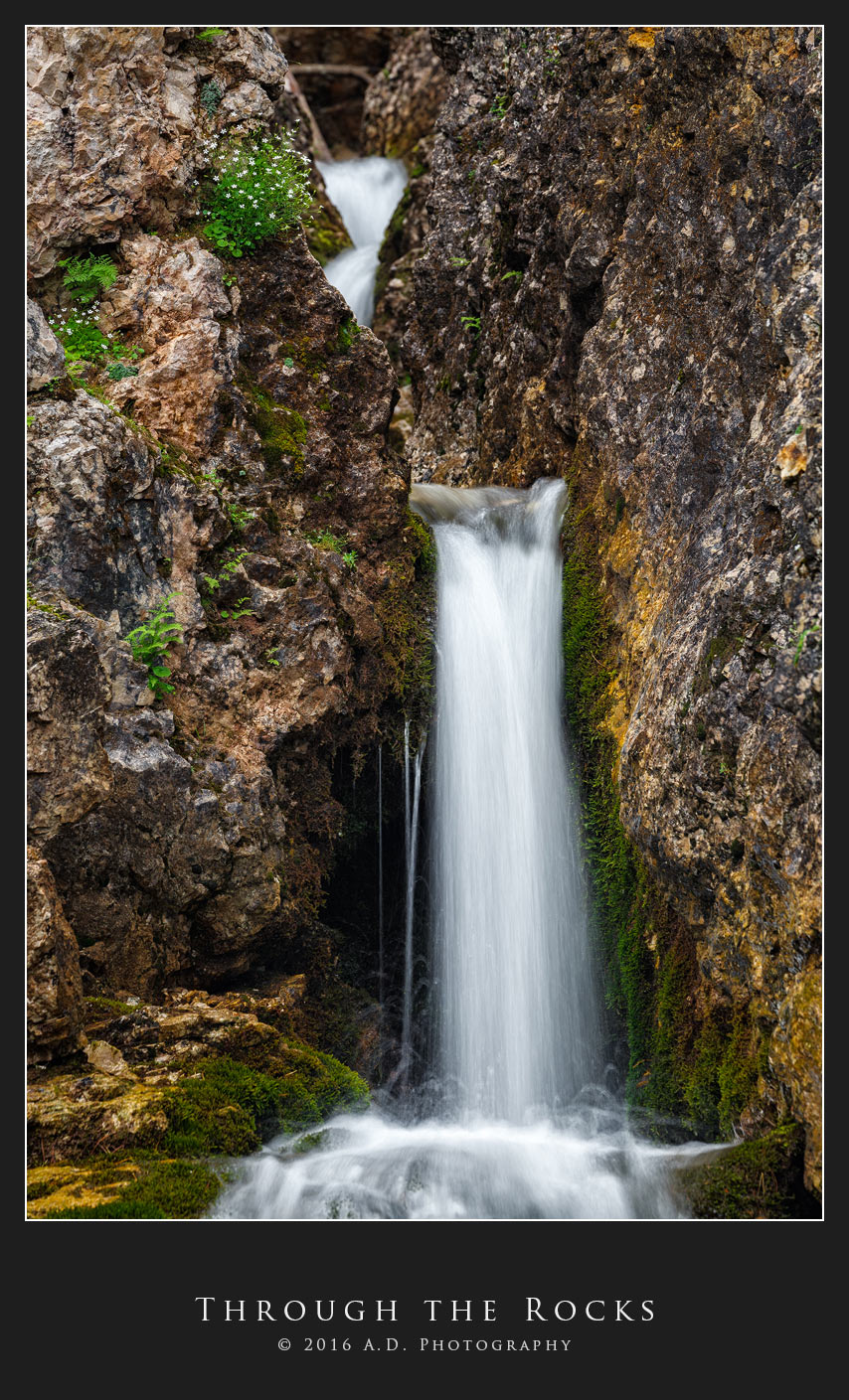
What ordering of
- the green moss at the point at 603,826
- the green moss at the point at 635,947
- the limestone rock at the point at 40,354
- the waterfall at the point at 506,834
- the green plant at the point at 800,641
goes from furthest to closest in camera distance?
1. the waterfall at the point at 506,834
2. the green moss at the point at 603,826
3. the limestone rock at the point at 40,354
4. the green moss at the point at 635,947
5. the green plant at the point at 800,641

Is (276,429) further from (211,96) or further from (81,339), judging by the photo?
(211,96)

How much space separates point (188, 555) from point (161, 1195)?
482 centimetres

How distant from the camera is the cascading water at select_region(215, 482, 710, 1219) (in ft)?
18.4

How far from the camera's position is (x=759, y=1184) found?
17.1ft

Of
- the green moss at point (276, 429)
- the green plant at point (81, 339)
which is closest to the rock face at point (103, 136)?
the green plant at point (81, 339)

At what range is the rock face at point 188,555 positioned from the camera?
6.80 m

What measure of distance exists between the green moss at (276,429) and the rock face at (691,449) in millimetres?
2782

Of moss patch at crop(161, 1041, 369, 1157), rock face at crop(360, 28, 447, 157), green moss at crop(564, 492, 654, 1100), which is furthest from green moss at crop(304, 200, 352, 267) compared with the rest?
moss patch at crop(161, 1041, 369, 1157)

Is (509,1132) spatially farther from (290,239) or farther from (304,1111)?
(290,239)

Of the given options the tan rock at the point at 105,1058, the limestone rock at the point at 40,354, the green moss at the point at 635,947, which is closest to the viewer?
the tan rock at the point at 105,1058

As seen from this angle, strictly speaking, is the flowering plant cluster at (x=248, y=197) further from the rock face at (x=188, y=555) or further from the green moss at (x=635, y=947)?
the green moss at (x=635, y=947)

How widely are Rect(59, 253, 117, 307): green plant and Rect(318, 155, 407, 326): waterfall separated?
913 cm

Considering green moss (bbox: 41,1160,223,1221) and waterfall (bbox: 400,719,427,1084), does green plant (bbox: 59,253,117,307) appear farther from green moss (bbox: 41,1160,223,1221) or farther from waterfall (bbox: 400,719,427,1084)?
green moss (bbox: 41,1160,223,1221)

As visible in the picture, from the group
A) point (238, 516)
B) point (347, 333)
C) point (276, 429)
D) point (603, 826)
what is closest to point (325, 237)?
point (347, 333)
